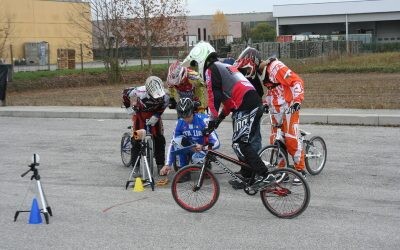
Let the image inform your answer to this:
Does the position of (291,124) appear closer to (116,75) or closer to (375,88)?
(375,88)

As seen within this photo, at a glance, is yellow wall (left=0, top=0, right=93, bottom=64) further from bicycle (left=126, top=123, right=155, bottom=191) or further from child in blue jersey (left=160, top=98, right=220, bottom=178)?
child in blue jersey (left=160, top=98, right=220, bottom=178)

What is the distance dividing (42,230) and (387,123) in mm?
9459

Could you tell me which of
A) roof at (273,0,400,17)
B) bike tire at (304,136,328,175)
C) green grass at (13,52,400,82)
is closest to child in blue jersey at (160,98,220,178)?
bike tire at (304,136,328,175)

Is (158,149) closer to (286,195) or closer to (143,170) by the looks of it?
(143,170)

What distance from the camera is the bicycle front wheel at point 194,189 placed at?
6.86m

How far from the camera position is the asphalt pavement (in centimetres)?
1385

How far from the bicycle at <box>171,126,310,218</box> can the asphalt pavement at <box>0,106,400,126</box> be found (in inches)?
297

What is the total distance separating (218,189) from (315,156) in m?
2.48

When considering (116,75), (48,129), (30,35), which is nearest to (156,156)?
(48,129)

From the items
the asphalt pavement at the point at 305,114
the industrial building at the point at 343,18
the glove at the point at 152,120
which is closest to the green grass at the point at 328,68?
the asphalt pavement at the point at 305,114

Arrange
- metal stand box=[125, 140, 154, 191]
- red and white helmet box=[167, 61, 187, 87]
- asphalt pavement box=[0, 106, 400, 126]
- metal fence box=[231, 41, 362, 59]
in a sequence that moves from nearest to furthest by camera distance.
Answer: metal stand box=[125, 140, 154, 191], red and white helmet box=[167, 61, 187, 87], asphalt pavement box=[0, 106, 400, 126], metal fence box=[231, 41, 362, 59]

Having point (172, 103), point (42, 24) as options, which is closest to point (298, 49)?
point (42, 24)

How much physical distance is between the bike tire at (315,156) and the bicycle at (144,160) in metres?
2.22

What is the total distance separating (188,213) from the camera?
6980mm
